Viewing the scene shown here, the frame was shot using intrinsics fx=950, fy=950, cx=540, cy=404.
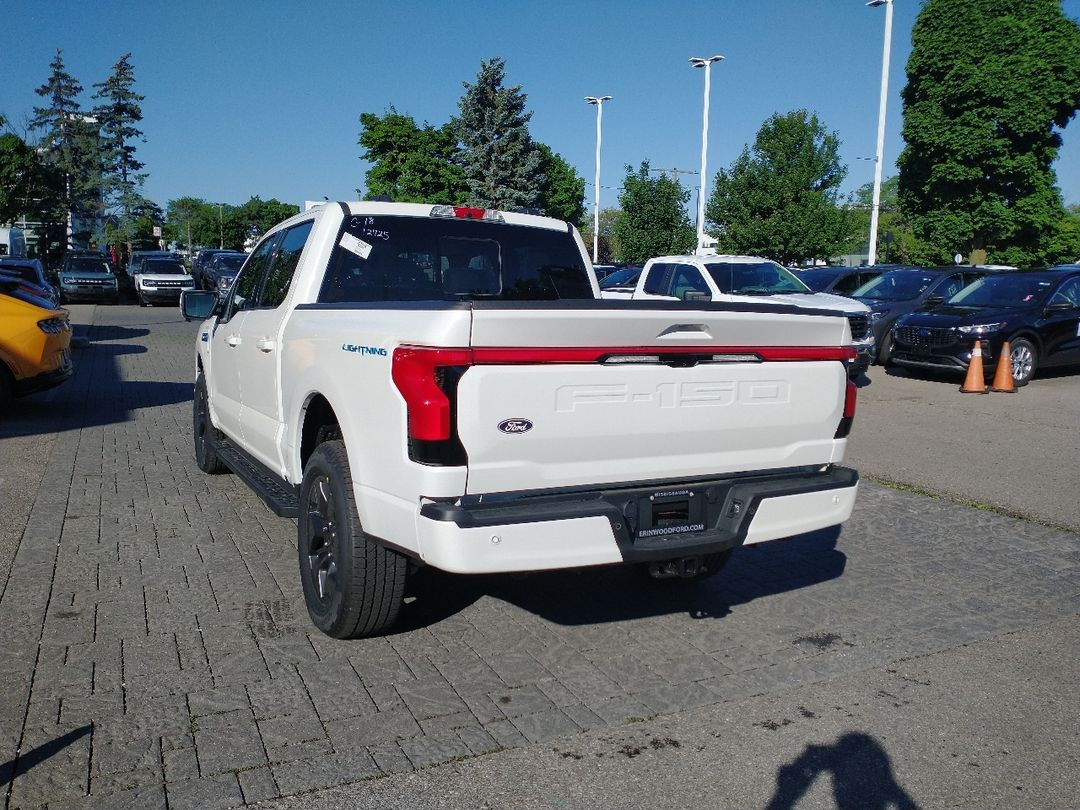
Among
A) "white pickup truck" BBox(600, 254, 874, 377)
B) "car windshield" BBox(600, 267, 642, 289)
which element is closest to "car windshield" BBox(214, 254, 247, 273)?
"car windshield" BBox(600, 267, 642, 289)

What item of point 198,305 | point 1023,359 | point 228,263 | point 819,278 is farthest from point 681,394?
point 228,263

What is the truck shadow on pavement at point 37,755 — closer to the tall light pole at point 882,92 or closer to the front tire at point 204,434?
the front tire at point 204,434

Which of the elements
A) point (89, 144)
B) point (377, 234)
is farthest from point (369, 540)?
point (89, 144)

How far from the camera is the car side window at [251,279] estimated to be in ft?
20.1

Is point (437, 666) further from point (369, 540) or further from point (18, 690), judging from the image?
point (18, 690)

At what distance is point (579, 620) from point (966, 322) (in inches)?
465

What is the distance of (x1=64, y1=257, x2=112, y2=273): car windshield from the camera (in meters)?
31.1

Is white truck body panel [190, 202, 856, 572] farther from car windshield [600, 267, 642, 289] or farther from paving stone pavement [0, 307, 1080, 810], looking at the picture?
car windshield [600, 267, 642, 289]

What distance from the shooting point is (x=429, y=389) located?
3430 mm

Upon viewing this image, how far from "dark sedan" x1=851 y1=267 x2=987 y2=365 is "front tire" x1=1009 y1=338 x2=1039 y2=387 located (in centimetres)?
202

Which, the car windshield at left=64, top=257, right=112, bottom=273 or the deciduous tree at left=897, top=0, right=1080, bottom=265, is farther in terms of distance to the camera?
the deciduous tree at left=897, top=0, right=1080, bottom=265

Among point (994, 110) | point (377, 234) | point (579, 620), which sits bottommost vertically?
point (579, 620)

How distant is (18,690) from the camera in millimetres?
3799

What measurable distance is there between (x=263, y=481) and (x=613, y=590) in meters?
2.09
